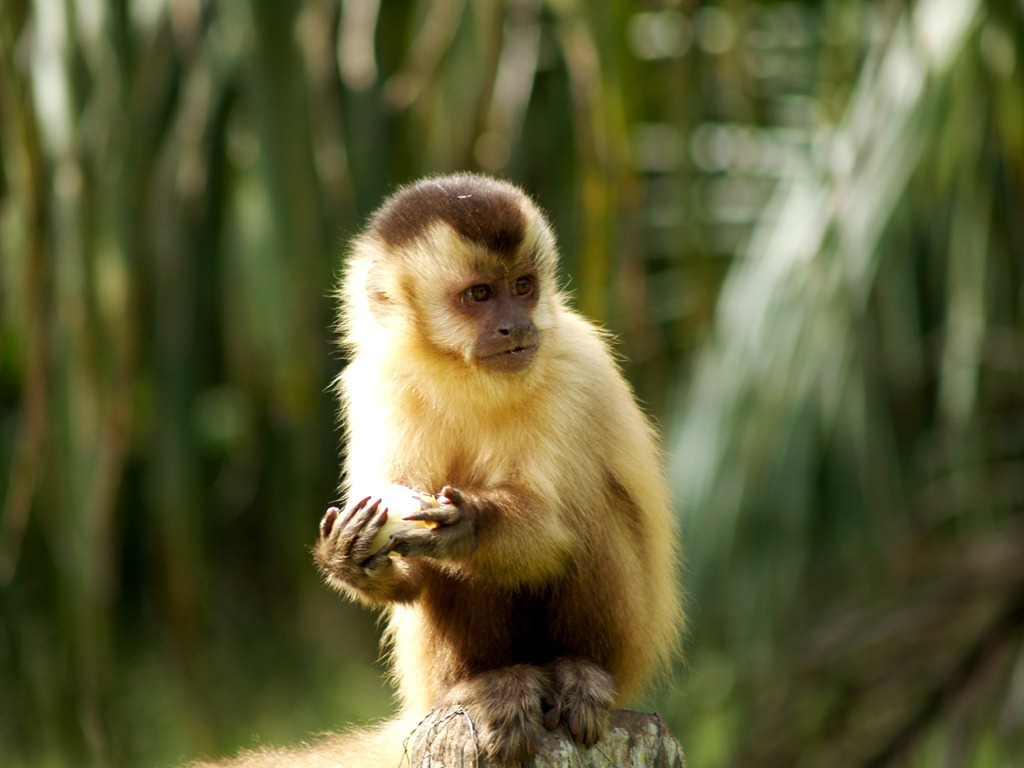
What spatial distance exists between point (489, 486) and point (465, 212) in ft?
2.18

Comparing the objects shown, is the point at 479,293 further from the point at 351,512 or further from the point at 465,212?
the point at 351,512

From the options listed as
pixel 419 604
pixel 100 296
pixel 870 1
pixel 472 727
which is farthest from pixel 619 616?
pixel 870 1

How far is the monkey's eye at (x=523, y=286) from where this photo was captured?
126 inches

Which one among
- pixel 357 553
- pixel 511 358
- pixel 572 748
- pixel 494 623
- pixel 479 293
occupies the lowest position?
pixel 572 748

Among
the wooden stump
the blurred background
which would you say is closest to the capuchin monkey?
the wooden stump

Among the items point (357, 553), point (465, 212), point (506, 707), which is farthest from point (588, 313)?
point (506, 707)

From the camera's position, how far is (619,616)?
2.95 meters

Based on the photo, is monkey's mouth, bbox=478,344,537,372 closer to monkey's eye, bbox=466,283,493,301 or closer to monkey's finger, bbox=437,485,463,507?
monkey's eye, bbox=466,283,493,301

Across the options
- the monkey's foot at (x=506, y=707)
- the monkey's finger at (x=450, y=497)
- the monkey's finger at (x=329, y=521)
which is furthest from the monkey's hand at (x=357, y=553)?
the monkey's foot at (x=506, y=707)

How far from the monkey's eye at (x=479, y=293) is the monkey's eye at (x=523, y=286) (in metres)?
0.06

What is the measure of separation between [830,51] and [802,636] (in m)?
3.05

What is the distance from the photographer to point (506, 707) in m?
2.45

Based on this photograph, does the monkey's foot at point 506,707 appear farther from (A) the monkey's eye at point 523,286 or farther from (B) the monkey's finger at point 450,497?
(A) the monkey's eye at point 523,286

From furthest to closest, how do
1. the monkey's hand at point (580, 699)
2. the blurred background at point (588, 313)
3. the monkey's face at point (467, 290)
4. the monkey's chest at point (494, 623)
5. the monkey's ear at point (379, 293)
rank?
the blurred background at point (588, 313) < the monkey's ear at point (379, 293) < the monkey's face at point (467, 290) < the monkey's chest at point (494, 623) < the monkey's hand at point (580, 699)
